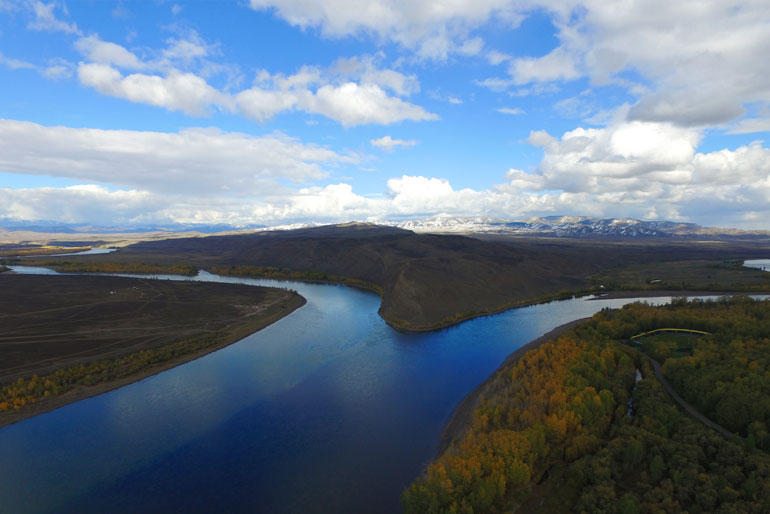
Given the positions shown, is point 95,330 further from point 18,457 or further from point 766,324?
point 766,324

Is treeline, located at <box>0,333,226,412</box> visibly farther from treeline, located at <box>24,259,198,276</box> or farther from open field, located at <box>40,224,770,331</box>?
treeline, located at <box>24,259,198,276</box>

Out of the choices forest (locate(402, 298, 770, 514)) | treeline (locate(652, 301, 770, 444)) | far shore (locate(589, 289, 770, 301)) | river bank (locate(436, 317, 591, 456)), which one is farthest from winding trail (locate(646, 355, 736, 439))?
far shore (locate(589, 289, 770, 301))

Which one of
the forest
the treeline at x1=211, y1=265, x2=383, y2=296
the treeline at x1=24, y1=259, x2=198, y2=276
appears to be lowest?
the forest

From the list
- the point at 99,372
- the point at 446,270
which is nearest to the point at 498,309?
the point at 446,270

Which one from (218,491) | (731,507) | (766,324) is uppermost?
(766,324)

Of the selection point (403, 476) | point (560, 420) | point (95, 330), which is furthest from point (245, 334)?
point (560, 420)

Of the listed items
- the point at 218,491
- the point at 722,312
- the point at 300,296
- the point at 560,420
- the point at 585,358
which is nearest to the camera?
the point at 218,491
